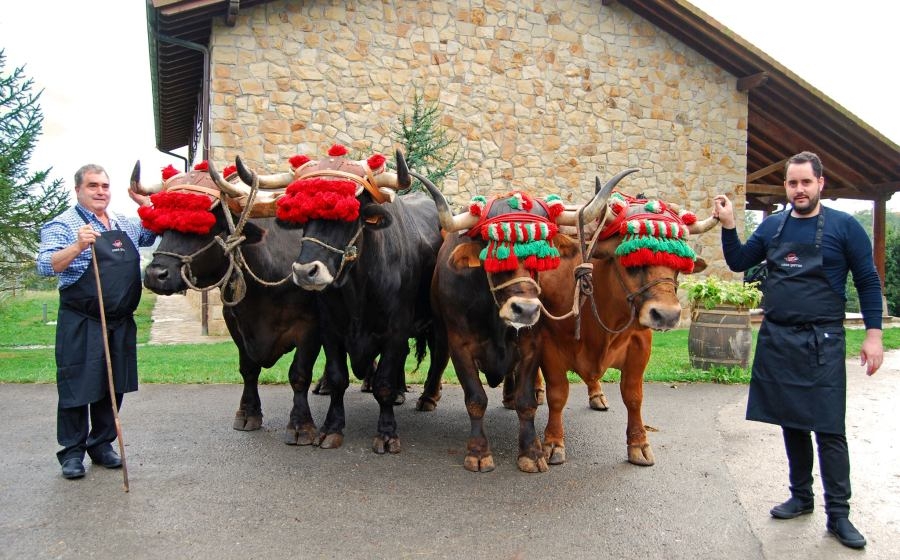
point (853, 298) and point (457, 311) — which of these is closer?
point (457, 311)

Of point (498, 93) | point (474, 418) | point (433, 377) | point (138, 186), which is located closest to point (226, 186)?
point (138, 186)

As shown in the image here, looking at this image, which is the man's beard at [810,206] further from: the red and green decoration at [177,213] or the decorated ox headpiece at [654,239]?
the red and green decoration at [177,213]

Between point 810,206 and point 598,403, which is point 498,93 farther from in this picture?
point 810,206

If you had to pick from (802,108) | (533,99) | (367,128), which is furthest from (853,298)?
(367,128)

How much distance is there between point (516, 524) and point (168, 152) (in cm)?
2201

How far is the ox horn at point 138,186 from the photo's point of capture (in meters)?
5.39

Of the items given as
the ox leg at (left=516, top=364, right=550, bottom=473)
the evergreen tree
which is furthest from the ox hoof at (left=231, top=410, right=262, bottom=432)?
the evergreen tree

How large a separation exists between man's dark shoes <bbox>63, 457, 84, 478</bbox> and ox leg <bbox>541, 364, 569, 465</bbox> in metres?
3.37

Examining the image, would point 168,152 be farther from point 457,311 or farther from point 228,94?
point 457,311

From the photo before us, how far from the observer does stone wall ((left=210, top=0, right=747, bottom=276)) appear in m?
12.0

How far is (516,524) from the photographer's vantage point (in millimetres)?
3994

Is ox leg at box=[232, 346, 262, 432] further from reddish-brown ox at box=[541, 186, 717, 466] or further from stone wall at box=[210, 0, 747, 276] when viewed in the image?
stone wall at box=[210, 0, 747, 276]

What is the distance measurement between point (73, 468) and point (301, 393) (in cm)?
175

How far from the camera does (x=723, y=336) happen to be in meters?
8.64
